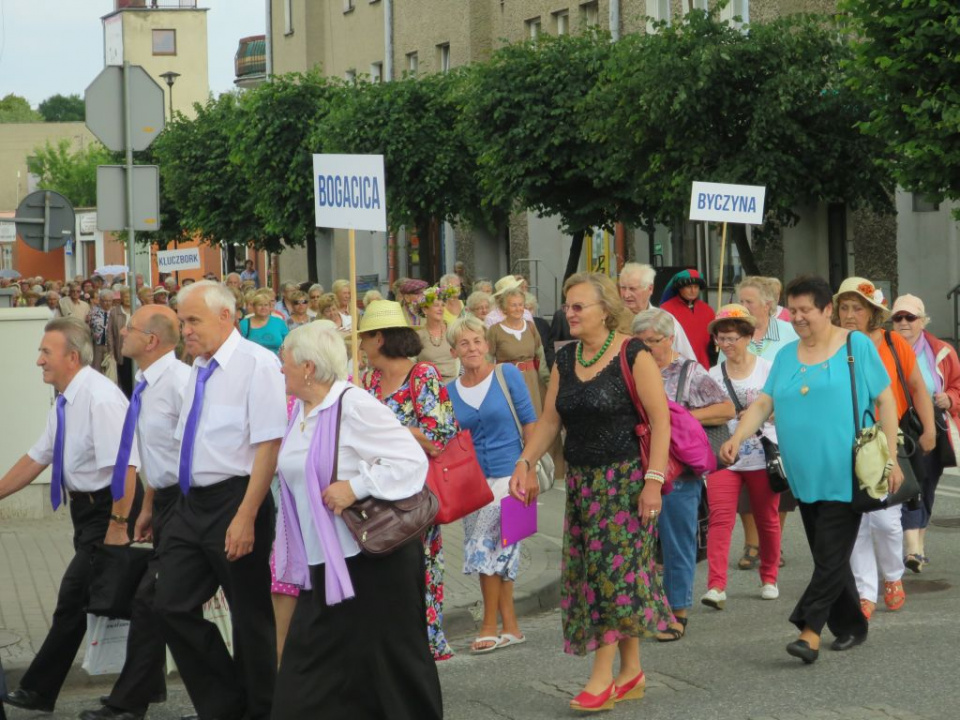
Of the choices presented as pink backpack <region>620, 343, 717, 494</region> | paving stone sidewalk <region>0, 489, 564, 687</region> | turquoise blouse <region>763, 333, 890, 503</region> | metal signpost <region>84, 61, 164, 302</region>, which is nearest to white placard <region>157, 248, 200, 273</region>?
metal signpost <region>84, 61, 164, 302</region>

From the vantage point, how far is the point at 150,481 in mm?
6855

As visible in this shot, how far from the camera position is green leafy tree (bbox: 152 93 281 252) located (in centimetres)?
4869

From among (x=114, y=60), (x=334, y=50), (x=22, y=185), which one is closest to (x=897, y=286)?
(x=334, y=50)

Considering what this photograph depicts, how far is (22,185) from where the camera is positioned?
122250 millimetres

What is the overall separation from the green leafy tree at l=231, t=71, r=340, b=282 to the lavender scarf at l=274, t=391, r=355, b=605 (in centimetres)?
3609

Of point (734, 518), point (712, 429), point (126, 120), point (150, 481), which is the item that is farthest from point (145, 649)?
point (126, 120)

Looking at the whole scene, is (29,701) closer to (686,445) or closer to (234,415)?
(234,415)

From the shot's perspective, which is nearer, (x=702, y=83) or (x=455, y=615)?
(x=455, y=615)

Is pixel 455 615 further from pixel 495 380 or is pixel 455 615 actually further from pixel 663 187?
pixel 663 187

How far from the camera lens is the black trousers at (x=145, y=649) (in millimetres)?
6797

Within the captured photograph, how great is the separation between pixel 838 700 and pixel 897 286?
77.1ft

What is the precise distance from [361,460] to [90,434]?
6.19ft

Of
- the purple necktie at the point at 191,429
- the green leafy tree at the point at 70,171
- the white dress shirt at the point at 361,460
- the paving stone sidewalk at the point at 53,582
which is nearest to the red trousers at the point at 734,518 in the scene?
the paving stone sidewalk at the point at 53,582

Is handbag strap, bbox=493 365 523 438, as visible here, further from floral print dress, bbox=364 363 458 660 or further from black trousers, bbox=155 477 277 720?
black trousers, bbox=155 477 277 720
